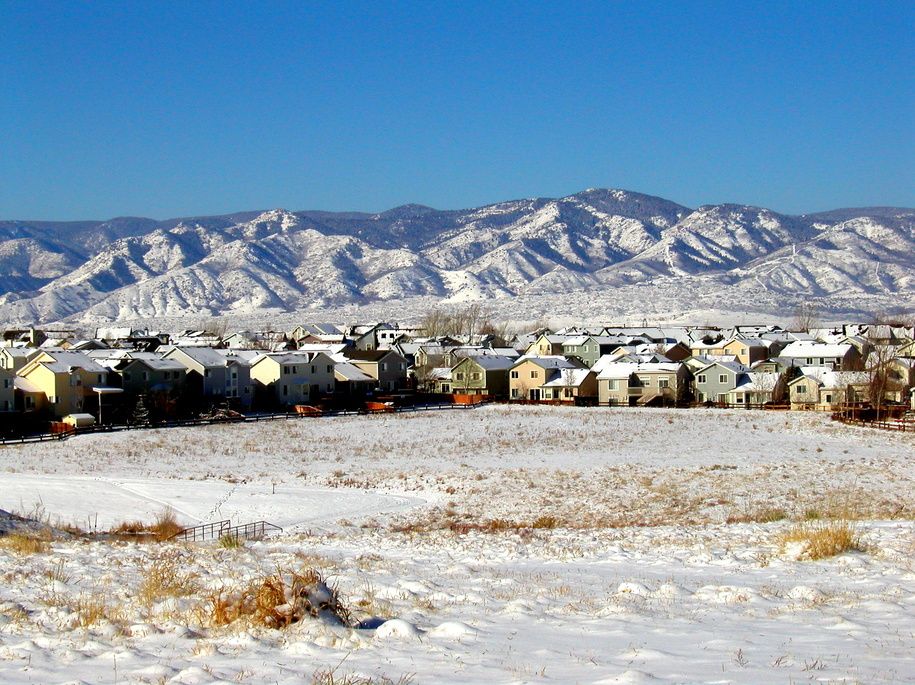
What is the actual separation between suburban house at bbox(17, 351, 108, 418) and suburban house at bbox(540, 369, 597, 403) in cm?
3415

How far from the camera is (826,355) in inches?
3204

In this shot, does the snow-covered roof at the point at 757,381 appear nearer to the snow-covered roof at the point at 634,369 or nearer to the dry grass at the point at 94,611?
the snow-covered roof at the point at 634,369

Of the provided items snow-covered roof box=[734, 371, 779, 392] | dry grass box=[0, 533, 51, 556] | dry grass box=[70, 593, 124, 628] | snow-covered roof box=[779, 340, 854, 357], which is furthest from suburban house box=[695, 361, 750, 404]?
dry grass box=[70, 593, 124, 628]

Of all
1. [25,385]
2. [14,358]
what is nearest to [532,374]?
[25,385]

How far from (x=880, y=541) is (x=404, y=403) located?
62465 millimetres

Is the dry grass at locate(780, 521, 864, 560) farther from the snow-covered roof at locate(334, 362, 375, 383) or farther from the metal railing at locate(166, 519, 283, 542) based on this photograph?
the snow-covered roof at locate(334, 362, 375, 383)

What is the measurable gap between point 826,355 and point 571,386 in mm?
21739

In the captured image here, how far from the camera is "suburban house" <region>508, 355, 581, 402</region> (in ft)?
265

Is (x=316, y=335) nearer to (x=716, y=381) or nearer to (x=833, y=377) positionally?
(x=716, y=381)

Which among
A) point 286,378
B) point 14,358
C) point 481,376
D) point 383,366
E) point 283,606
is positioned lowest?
point 283,606

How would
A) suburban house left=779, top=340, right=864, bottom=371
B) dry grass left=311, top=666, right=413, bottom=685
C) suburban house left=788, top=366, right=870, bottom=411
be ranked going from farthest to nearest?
suburban house left=779, top=340, right=864, bottom=371 < suburban house left=788, top=366, right=870, bottom=411 < dry grass left=311, top=666, right=413, bottom=685

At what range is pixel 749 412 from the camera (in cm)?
6744

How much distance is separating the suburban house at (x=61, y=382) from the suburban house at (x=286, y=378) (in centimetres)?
1309

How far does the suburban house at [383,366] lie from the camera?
85.0 m
